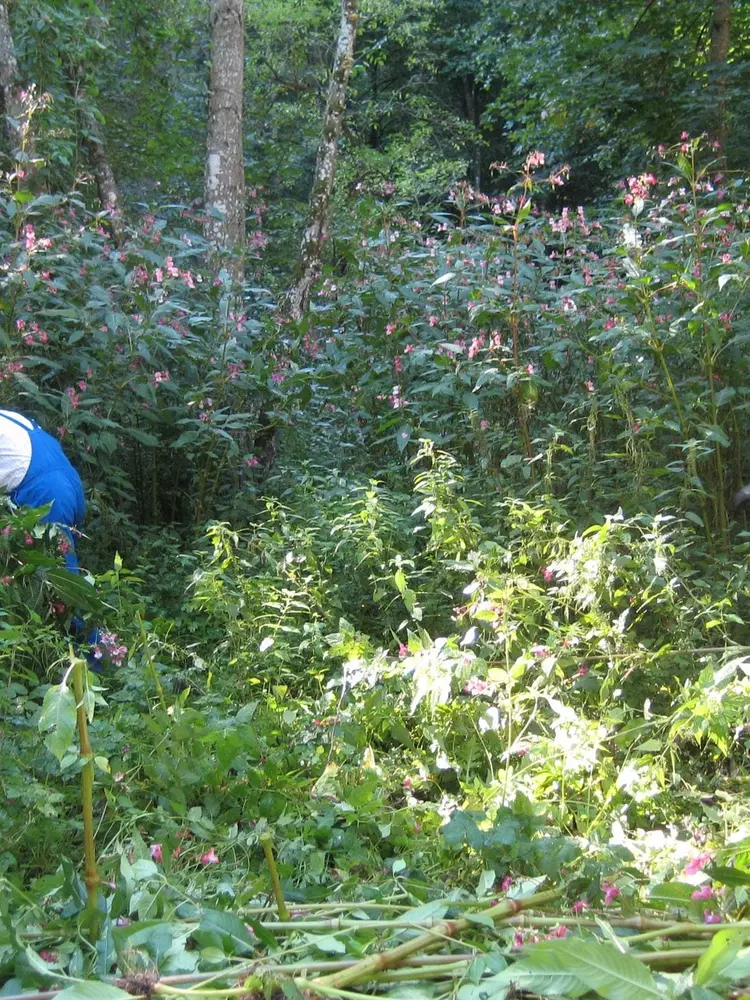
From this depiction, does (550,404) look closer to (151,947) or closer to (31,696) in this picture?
(31,696)

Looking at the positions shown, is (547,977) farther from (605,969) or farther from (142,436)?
(142,436)

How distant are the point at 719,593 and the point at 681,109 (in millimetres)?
6040

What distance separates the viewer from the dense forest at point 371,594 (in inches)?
48.9

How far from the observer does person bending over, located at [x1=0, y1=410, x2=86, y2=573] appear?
404 cm

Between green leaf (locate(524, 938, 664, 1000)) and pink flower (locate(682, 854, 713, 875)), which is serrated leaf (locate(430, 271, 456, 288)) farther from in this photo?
green leaf (locate(524, 938, 664, 1000))

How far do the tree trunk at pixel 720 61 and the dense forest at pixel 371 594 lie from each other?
0.10ft

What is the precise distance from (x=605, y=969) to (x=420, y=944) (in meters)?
0.31

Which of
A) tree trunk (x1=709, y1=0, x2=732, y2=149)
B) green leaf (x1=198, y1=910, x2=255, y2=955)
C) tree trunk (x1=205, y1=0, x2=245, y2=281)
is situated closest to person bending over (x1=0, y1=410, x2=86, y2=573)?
tree trunk (x1=205, y1=0, x2=245, y2=281)

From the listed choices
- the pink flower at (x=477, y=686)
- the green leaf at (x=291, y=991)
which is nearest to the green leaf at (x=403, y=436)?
the pink flower at (x=477, y=686)

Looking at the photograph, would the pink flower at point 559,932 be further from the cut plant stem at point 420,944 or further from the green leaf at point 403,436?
the green leaf at point 403,436

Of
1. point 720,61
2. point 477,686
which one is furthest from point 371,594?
point 720,61

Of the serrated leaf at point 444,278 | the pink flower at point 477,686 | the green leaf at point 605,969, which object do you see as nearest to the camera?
the green leaf at point 605,969

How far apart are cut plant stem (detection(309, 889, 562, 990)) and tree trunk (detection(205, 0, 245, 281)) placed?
5627 millimetres

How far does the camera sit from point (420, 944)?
1.12m
